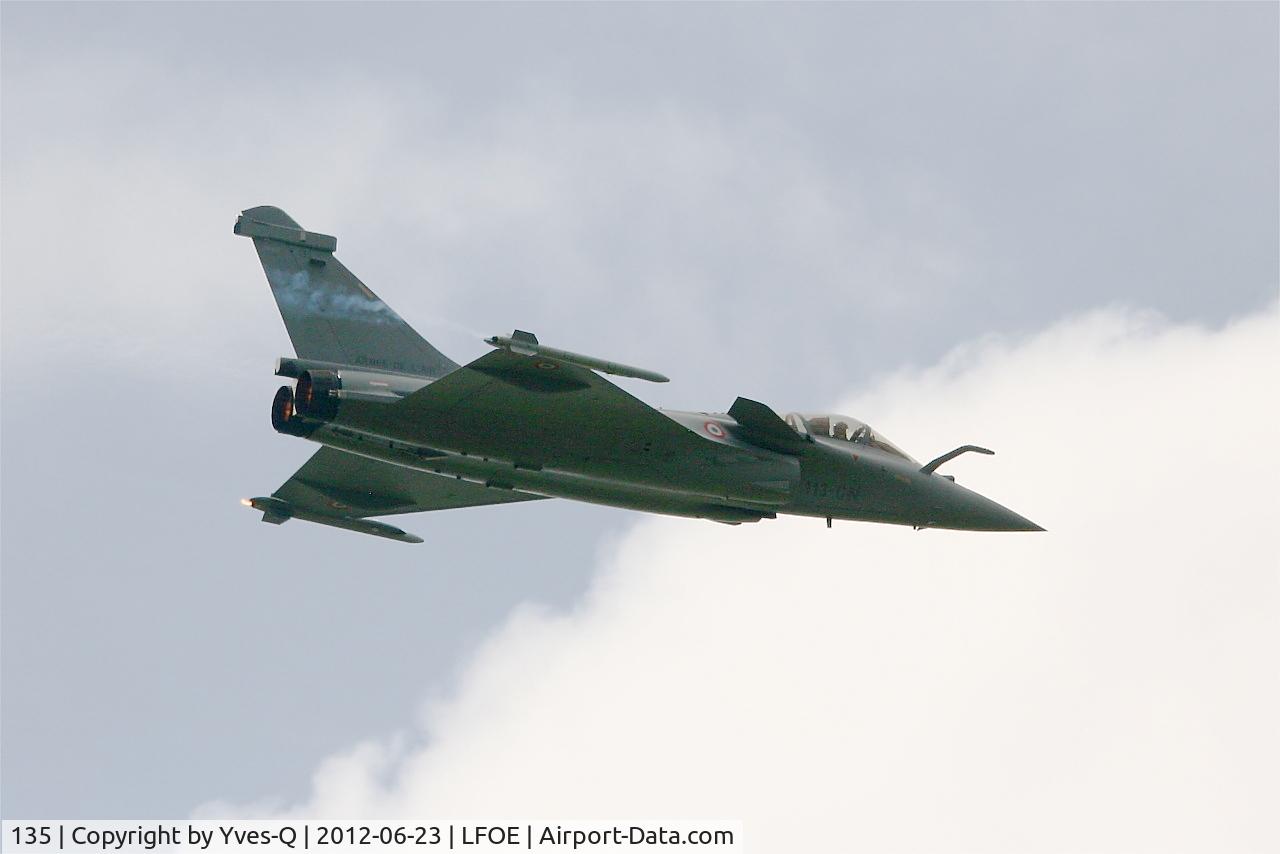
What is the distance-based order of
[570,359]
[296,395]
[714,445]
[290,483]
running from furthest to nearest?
[290,483], [714,445], [296,395], [570,359]

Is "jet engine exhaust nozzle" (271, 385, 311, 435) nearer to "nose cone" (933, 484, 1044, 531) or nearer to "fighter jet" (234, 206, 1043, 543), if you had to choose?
"fighter jet" (234, 206, 1043, 543)

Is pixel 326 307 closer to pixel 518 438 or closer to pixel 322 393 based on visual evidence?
pixel 322 393

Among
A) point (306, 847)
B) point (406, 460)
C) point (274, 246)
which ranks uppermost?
point (274, 246)

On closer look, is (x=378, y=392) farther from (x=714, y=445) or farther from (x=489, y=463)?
(x=714, y=445)

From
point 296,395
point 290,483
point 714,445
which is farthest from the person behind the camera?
point 290,483

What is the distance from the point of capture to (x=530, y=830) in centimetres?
2509

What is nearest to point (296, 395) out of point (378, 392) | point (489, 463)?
point (378, 392)

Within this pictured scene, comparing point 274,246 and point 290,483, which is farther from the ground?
point 274,246

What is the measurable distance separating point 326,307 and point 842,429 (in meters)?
8.58

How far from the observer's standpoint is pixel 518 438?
25.0 meters

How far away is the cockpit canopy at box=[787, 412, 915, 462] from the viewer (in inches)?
1093

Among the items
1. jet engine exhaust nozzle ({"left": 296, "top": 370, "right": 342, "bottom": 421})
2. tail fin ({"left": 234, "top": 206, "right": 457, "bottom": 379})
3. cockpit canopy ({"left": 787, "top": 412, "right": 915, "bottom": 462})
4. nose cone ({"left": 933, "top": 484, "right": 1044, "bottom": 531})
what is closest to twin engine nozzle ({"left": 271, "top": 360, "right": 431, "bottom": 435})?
jet engine exhaust nozzle ({"left": 296, "top": 370, "right": 342, "bottom": 421})

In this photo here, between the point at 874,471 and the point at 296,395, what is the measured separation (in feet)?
31.2

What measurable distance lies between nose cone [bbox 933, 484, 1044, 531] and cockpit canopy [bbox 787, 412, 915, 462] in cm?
107
